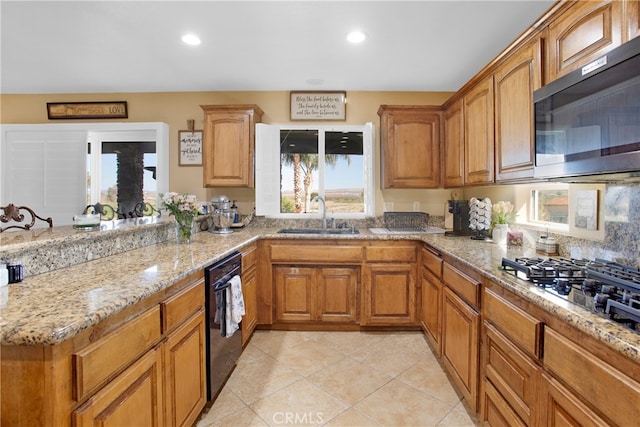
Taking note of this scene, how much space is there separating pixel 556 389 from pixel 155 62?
137 inches

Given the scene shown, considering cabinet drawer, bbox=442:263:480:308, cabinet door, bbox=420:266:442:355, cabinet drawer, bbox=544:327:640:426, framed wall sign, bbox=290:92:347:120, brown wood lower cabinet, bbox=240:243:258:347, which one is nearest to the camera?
cabinet drawer, bbox=544:327:640:426

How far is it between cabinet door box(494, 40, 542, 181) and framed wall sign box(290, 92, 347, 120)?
66.8 inches

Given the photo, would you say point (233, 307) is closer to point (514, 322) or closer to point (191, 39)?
point (514, 322)

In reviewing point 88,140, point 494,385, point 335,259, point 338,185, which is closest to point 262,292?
point 335,259

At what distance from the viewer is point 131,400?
107 centimetres

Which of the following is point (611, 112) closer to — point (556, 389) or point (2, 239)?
point (556, 389)

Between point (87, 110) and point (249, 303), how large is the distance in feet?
9.94

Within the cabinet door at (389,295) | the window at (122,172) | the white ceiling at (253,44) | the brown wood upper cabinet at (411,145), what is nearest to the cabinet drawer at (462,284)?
the cabinet door at (389,295)

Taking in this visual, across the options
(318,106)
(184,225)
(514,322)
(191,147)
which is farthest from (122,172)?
(514,322)

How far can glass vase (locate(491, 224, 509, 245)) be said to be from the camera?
230 centimetres

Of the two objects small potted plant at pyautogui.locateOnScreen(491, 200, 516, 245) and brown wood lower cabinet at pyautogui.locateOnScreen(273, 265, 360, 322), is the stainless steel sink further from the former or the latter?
small potted plant at pyautogui.locateOnScreen(491, 200, 516, 245)

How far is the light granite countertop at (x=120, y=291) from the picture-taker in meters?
0.81

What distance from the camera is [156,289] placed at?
3.91ft

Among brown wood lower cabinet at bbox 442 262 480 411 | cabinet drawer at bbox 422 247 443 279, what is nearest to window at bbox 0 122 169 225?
cabinet drawer at bbox 422 247 443 279
